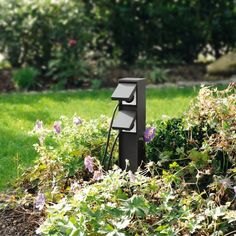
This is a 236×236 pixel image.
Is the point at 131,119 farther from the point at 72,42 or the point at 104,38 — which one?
the point at 104,38

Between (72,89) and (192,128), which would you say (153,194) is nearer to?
(192,128)

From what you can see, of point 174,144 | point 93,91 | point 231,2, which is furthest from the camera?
point 231,2

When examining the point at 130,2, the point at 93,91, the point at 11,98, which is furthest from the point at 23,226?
the point at 130,2

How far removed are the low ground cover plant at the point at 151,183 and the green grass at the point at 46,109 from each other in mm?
841

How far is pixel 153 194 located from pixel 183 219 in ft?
0.94

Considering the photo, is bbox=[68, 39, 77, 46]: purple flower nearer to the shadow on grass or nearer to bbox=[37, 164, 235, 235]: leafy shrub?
the shadow on grass

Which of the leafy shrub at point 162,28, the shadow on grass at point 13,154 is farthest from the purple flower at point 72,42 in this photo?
the shadow on grass at point 13,154

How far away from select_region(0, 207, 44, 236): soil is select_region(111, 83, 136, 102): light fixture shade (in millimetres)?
861

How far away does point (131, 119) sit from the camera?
13.5ft

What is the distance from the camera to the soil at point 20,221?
4.10 metres

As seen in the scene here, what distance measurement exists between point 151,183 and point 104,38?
787cm

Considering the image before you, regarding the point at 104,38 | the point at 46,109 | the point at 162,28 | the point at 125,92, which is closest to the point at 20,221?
the point at 125,92

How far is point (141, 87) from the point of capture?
4.18 m

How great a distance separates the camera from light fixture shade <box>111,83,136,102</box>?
4090 mm
